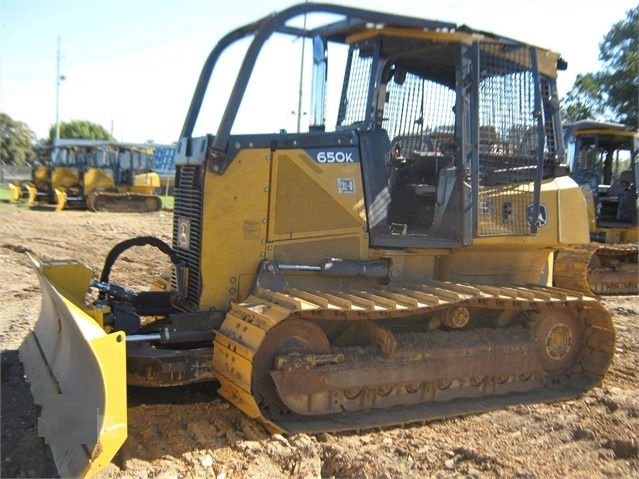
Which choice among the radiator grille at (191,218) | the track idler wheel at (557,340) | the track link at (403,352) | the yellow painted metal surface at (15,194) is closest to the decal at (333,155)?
the radiator grille at (191,218)

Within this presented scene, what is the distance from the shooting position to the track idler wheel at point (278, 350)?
465 centimetres

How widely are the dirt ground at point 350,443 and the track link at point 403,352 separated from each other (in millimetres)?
205

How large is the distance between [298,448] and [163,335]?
4.26ft

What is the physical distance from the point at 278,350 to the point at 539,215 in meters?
2.72

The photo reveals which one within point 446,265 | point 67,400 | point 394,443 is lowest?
point 394,443

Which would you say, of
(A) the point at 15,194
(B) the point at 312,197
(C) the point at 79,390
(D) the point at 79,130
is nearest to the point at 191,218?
(B) the point at 312,197

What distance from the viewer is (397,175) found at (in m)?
5.93

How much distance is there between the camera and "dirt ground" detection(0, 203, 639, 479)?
159 inches

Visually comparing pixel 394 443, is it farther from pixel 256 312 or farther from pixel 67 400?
pixel 67 400

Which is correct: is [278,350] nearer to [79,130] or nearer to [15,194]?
[15,194]

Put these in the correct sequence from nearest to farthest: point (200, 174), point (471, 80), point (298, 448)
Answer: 1. point (298, 448)
2. point (200, 174)
3. point (471, 80)

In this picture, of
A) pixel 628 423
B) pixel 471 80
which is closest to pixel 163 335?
pixel 471 80

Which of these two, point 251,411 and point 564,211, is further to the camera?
point 564,211

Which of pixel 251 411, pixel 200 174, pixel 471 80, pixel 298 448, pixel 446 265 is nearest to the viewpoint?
pixel 298 448
